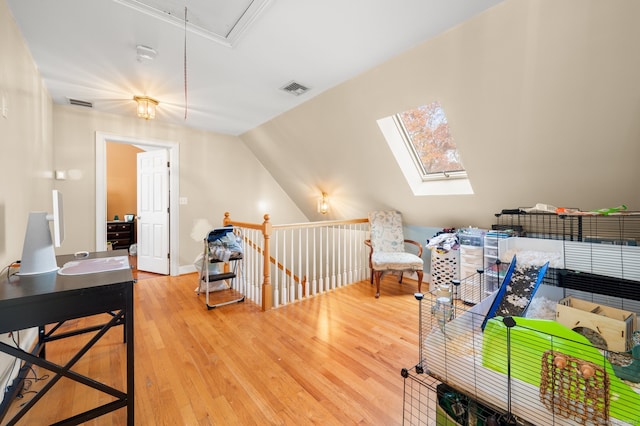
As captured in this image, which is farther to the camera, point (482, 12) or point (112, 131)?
point (112, 131)

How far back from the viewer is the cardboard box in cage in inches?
37.2

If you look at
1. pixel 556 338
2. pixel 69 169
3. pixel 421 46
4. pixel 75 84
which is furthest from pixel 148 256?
pixel 556 338

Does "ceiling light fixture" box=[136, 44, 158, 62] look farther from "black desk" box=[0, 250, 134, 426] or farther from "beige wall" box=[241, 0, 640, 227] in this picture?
"black desk" box=[0, 250, 134, 426]

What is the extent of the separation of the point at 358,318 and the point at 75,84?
385 cm

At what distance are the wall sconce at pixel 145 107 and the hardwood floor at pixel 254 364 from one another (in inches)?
85.0

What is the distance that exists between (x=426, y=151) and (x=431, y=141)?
15 cm

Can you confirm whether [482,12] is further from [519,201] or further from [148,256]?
[148,256]

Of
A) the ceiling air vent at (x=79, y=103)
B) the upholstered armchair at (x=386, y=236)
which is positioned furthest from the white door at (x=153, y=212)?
the upholstered armchair at (x=386, y=236)

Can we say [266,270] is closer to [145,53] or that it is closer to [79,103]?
[145,53]

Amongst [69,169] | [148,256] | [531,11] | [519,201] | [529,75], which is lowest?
[148,256]

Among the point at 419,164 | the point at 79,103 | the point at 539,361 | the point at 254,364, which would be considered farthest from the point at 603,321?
the point at 79,103

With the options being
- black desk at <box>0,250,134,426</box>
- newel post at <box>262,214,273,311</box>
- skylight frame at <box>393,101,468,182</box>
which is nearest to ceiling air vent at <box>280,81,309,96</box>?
skylight frame at <box>393,101,468,182</box>

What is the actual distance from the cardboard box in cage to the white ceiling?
1.82 m

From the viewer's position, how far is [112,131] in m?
3.87
